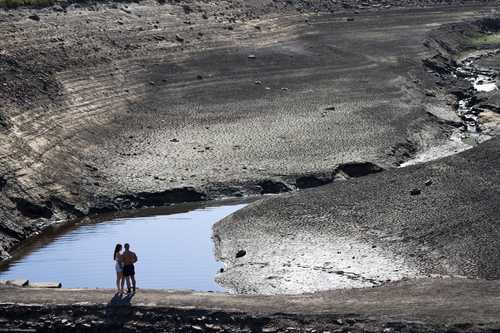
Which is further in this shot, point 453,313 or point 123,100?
point 123,100

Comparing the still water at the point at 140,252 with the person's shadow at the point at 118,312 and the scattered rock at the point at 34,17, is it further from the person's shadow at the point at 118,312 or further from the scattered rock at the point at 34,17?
the scattered rock at the point at 34,17

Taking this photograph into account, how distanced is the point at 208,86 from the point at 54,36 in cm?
799

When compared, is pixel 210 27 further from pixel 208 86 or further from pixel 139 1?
pixel 208 86

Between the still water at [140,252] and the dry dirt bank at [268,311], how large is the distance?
4531mm

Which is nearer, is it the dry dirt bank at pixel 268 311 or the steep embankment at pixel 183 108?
the dry dirt bank at pixel 268 311

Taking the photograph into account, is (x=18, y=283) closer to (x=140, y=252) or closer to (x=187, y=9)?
(x=140, y=252)

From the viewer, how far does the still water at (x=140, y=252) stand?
3319 cm

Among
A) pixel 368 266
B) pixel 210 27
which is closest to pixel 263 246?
pixel 368 266

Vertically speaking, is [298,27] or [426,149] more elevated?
[298,27]

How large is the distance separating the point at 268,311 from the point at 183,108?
2690 cm

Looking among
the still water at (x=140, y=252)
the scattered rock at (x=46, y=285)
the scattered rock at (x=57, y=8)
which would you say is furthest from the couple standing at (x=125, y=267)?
the scattered rock at (x=57, y=8)

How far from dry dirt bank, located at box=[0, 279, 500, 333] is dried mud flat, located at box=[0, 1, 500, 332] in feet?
0.24

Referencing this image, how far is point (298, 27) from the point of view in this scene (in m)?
73.9

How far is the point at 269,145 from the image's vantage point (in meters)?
47.1
